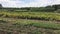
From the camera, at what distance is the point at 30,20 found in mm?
3684

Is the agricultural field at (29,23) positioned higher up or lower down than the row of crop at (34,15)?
lower down

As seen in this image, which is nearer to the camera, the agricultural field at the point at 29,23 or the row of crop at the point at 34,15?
the agricultural field at the point at 29,23

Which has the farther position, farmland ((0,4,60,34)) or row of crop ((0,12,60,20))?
row of crop ((0,12,60,20))

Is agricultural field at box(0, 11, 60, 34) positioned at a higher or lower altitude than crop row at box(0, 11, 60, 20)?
lower

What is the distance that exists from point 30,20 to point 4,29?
57cm

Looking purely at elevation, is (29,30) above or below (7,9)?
below

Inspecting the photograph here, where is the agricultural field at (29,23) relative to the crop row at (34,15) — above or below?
below

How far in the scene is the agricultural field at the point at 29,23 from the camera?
130 inches

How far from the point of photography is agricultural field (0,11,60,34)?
3.30 meters

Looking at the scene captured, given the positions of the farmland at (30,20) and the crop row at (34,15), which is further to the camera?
the crop row at (34,15)

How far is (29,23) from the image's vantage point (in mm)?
3516

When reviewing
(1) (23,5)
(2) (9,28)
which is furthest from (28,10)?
(2) (9,28)

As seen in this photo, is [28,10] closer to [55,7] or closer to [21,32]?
[55,7]

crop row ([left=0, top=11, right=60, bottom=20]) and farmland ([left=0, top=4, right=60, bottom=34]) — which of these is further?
crop row ([left=0, top=11, right=60, bottom=20])
